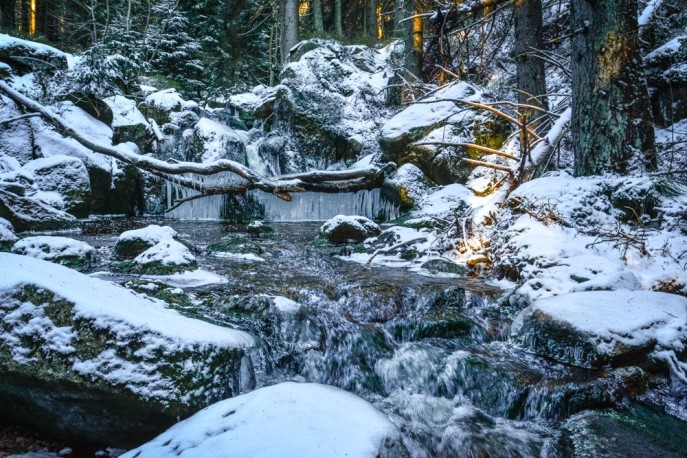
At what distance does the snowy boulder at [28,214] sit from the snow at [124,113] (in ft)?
17.5

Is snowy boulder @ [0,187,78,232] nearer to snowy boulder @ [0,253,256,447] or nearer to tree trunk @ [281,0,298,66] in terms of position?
snowy boulder @ [0,253,256,447]

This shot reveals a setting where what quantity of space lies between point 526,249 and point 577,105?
7.38 ft

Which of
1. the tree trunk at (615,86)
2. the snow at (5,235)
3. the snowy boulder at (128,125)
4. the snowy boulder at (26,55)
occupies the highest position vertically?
the snowy boulder at (26,55)

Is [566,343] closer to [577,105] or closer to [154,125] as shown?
[577,105]

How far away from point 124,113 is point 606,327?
14508 millimetres

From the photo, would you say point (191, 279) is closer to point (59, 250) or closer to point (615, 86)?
point (59, 250)

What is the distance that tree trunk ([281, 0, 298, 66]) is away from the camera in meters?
17.4

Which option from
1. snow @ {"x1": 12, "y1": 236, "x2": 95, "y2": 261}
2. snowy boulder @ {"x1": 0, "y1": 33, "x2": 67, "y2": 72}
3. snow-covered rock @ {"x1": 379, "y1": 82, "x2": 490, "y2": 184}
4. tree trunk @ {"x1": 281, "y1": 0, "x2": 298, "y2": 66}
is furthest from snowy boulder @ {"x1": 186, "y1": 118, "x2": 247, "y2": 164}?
snow @ {"x1": 12, "y1": 236, "x2": 95, "y2": 261}

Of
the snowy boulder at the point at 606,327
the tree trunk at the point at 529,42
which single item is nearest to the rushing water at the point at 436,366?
the snowy boulder at the point at 606,327

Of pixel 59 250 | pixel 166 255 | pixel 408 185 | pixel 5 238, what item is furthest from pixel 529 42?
pixel 5 238

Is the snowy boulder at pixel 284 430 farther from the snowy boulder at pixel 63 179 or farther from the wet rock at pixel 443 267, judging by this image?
the snowy boulder at pixel 63 179

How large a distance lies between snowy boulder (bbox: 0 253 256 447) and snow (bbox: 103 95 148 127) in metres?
12.1

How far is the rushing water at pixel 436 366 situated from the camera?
2.66 meters

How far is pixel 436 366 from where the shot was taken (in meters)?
3.47
